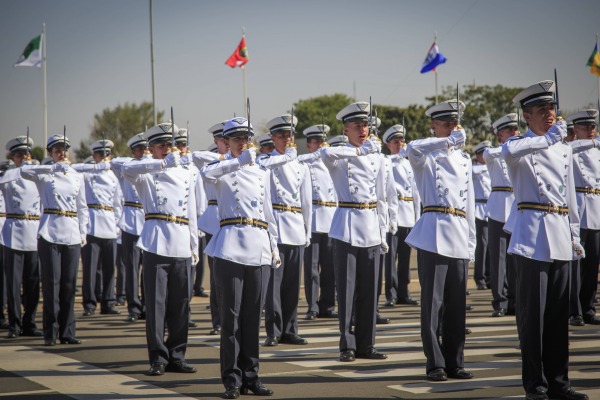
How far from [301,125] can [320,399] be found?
75.9m

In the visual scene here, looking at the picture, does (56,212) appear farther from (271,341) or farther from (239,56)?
(239,56)

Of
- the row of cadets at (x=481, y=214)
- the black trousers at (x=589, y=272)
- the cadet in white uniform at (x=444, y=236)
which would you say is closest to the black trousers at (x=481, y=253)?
the row of cadets at (x=481, y=214)

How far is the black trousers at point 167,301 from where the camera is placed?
897 centimetres

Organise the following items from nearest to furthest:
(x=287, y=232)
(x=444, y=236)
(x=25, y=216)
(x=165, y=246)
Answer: (x=444, y=236) → (x=165, y=246) → (x=287, y=232) → (x=25, y=216)

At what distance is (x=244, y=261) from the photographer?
25.6 feet

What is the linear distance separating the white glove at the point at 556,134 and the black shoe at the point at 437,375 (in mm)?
2408

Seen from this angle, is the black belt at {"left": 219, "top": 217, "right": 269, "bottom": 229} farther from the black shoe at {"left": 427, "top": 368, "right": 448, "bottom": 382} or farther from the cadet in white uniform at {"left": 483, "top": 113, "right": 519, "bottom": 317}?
the cadet in white uniform at {"left": 483, "top": 113, "right": 519, "bottom": 317}

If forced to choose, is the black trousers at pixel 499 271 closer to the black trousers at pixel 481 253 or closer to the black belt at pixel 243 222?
the black trousers at pixel 481 253

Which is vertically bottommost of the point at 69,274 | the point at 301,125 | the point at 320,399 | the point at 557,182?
the point at 320,399

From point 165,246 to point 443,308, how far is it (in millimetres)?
2991

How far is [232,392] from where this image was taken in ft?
24.5

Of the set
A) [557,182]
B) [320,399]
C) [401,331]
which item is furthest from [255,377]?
[401,331]

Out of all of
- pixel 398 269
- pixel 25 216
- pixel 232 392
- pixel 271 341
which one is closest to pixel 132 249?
pixel 25 216

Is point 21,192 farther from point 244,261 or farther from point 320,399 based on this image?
point 320,399
